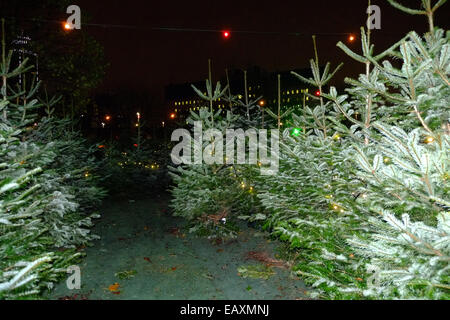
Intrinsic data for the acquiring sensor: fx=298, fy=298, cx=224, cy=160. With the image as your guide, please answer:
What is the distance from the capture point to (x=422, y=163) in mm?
2252

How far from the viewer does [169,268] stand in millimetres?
5461

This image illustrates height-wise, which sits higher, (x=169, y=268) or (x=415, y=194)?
(x=415, y=194)

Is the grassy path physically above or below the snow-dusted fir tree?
below

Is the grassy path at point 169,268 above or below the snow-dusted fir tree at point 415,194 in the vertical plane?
below

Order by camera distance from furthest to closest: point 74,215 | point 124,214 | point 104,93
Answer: point 104,93, point 124,214, point 74,215

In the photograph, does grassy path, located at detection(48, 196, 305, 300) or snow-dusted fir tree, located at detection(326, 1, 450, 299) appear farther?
grassy path, located at detection(48, 196, 305, 300)

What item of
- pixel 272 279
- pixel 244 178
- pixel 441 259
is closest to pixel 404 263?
pixel 441 259

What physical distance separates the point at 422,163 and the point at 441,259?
30.9 inches

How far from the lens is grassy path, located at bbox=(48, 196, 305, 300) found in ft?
14.8

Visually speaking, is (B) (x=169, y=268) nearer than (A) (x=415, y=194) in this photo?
No

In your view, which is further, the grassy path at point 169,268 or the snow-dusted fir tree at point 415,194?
the grassy path at point 169,268

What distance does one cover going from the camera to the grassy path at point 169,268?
452 cm

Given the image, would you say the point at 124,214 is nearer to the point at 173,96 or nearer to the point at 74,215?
→ the point at 74,215
